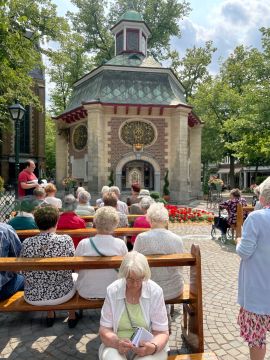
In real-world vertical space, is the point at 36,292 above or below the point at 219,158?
below

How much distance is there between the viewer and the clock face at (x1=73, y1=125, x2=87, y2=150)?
20703 mm

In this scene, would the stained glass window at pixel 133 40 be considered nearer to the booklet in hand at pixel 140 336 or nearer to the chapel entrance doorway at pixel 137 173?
the chapel entrance doorway at pixel 137 173

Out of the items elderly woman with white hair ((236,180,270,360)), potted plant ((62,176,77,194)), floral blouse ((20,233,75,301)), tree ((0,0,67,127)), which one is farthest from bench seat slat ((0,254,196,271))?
potted plant ((62,176,77,194))

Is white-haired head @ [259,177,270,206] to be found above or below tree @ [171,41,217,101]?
below

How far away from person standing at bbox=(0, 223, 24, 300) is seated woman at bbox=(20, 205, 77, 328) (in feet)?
0.95

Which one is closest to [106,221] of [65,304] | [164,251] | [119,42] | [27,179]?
[164,251]

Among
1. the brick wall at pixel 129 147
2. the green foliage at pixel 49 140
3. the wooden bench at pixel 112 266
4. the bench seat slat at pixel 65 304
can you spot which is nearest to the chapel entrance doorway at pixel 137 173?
the brick wall at pixel 129 147

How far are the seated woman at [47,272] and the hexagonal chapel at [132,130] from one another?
1529 cm

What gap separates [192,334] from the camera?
3.11m

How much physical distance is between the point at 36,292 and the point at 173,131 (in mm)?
17295

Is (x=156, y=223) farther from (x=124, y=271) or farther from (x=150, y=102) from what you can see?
(x=150, y=102)

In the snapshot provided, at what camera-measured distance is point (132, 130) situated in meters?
19.5

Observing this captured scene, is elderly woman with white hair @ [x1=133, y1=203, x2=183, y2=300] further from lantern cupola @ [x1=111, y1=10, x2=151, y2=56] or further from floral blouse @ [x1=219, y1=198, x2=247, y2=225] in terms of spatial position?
lantern cupola @ [x1=111, y1=10, x2=151, y2=56]

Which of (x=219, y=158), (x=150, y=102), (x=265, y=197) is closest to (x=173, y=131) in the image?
(x=150, y=102)
